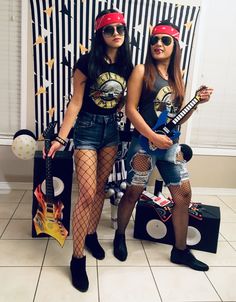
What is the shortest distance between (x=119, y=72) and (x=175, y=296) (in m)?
1.28

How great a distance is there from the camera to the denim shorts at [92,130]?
1.68 metres

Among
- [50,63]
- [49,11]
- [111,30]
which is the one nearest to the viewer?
[111,30]

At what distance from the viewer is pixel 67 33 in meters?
2.66

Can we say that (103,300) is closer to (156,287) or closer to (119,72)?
(156,287)

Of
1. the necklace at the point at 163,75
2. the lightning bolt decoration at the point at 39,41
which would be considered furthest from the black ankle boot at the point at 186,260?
the lightning bolt decoration at the point at 39,41

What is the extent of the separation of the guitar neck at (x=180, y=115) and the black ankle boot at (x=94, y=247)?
2.85ft

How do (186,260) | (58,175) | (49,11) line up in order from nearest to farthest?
1. (186,260)
2. (58,175)
3. (49,11)

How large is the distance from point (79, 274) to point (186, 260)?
0.70 metres

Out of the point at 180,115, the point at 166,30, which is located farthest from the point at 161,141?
the point at 166,30

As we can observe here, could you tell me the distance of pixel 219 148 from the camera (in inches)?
125

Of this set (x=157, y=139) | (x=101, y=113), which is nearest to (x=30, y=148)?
(x=101, y=113)

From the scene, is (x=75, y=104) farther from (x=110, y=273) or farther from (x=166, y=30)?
(x=110, y=273)

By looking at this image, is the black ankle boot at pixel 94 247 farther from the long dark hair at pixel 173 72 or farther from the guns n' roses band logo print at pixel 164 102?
the long dark hair at pixel 173 72

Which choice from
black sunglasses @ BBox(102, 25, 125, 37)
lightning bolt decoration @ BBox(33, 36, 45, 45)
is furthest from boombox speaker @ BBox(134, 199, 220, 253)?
lightning bolt decoration @ BBox(33, 36, 45, 45)
